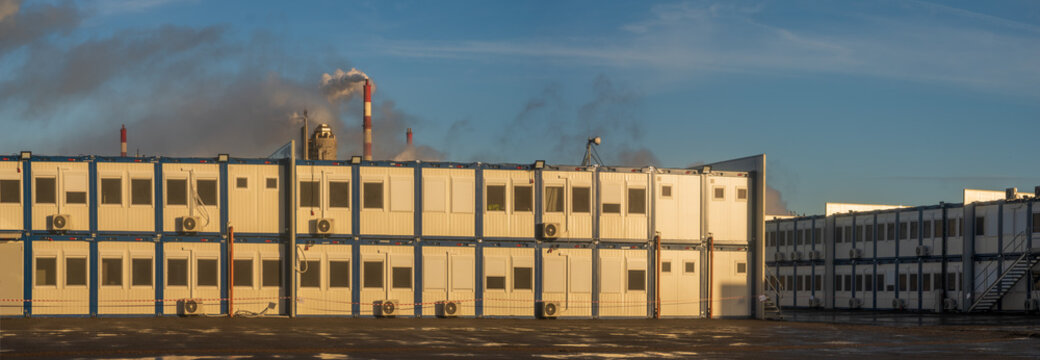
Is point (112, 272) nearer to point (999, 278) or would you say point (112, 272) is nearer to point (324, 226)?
point (324, 226)

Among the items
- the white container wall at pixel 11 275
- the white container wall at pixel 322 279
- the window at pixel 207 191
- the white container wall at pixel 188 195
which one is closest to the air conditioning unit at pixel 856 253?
the white container wall at pixel 322 279

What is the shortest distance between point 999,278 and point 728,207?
21930mm

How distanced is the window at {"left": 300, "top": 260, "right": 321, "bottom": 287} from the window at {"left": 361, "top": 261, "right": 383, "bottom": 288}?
168 centimetres

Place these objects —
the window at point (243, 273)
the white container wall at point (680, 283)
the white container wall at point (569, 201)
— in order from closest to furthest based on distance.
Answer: the window at point (243, 273) → the white container wall at point (569, 201) → the white container wall at point (680, 283)

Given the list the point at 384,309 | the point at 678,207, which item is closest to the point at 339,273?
the point at 384,309

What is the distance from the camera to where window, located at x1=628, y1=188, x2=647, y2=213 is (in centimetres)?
4606

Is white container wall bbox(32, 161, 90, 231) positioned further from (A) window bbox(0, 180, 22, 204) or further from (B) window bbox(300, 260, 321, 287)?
(B) window bbox(300, 260, 321, 287)

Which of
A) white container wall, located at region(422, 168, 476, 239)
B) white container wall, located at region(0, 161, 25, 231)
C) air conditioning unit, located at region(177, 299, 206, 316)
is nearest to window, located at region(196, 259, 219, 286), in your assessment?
air conditioning unit, located at region(177, 299, 206, 316)

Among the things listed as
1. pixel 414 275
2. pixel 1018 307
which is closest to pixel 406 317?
pixel 414 275

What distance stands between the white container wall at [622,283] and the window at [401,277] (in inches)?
307

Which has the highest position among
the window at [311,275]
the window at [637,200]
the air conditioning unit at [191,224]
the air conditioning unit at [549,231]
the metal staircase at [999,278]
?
the window at [637,200]

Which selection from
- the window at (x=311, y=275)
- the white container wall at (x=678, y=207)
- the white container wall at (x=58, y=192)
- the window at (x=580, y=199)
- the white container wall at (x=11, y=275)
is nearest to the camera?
the white container wall at (x=11, y=275)

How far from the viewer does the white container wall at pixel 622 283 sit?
149ft

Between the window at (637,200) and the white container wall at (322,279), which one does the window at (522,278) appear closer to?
the window at (637,200)
